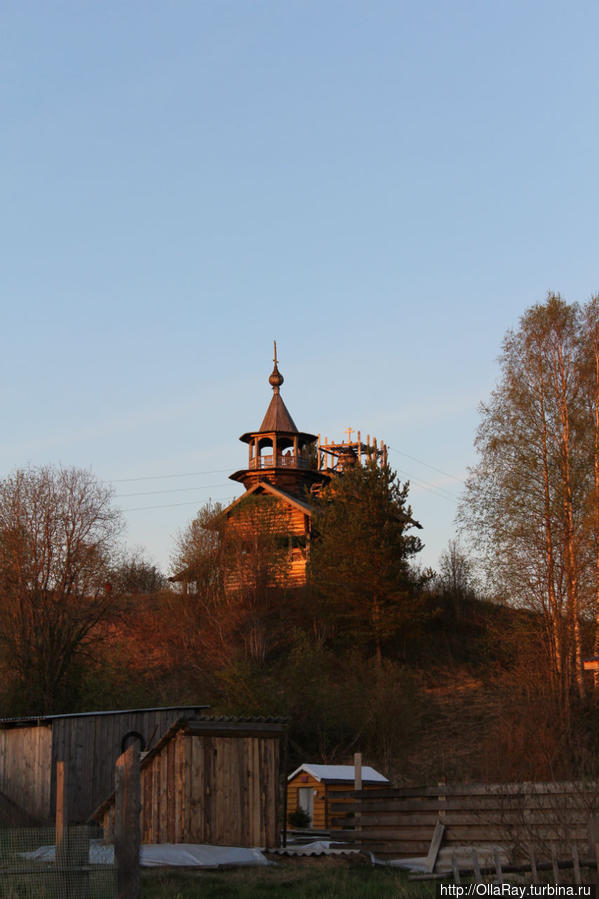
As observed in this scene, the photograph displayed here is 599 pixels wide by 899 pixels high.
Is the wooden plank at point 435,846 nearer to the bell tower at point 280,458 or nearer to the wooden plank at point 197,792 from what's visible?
the wooden plank at point 197,792

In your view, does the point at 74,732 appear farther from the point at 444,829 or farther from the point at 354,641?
the point at 354,641

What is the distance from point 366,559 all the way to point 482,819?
1036 inches

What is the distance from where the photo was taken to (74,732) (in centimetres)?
2616

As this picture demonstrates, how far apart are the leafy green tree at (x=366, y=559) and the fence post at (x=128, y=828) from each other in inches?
1262

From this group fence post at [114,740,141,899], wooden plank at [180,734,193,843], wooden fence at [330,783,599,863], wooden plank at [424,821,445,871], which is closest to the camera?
fence post at [114,740,141,899]

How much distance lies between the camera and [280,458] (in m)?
57.8

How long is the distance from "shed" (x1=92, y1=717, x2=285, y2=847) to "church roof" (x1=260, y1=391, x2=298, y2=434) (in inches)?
1486

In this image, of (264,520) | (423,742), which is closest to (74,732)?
(423,742)

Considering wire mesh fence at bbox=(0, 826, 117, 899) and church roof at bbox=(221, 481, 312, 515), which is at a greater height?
church roof at bbox=(221, 481, 312, 515)

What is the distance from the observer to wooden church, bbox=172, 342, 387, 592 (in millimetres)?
46344

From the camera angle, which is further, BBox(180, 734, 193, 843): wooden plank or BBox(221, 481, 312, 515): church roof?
BBox(221, 481, 312, 515): church roof

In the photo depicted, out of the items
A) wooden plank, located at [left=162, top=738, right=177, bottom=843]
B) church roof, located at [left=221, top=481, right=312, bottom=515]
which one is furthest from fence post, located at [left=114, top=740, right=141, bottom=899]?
church roof, located at [left=221, top=481, right=312, bottom=515]

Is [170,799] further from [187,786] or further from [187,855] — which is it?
[187,855]

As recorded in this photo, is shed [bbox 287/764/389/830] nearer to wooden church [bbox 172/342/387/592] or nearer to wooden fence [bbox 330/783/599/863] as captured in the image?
wooden fence [bbox 330/783/599/863]
